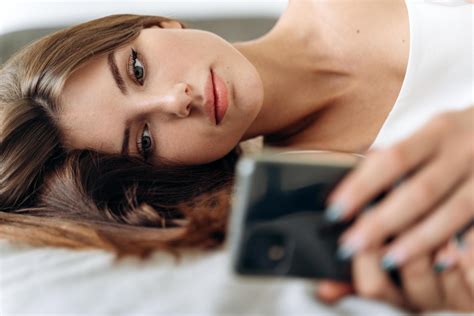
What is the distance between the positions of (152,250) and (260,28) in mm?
709

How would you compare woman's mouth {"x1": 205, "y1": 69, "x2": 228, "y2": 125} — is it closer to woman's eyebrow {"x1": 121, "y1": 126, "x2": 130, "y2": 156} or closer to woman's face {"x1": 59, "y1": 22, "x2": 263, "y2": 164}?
woman's face {"x1": 59, "y1": 22, "x2": 263, "y2": 164}

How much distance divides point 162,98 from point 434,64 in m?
0.38

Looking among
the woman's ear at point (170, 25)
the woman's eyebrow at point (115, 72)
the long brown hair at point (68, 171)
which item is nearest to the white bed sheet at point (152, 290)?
the long brown hair at point (68, 171)

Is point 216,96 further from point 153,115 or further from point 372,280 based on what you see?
point 372,280

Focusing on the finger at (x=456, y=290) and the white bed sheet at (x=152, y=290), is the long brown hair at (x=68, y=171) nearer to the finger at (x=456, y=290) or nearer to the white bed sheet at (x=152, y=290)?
the white bed sheet at (x=152, y=290)

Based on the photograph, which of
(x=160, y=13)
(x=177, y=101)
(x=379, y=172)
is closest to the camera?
(x=379, y=172)

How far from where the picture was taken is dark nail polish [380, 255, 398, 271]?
399 mm

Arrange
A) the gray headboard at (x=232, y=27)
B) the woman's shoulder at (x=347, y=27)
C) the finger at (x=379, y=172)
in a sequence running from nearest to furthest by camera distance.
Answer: the finger at (x=379, y=172)
the woman's shoulder at (x=347, y=27)
the gray headboard at (x=232, y=27)

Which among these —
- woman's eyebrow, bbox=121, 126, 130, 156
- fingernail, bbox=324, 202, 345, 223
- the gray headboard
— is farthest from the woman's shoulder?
fingernail, bbox=324, 202, 345, 223

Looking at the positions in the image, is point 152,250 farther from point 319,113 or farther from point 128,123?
point 319,113

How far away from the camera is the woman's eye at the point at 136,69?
75cm

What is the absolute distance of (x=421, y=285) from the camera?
1.34 ft

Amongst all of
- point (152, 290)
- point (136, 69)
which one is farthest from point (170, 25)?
point (152, 290)

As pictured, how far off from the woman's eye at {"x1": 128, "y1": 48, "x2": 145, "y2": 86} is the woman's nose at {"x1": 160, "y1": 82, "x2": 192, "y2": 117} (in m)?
0.05
